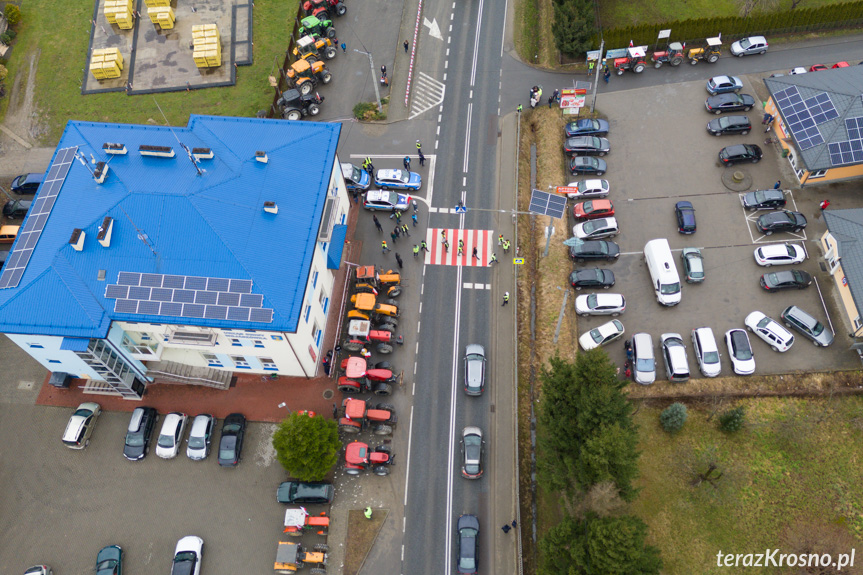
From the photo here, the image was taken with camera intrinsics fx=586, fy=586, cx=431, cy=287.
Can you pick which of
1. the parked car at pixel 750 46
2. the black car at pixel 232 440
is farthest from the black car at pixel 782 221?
the black car at pixel 232 440

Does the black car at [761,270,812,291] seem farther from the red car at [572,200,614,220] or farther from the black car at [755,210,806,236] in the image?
the red car at [572,200,614,220]

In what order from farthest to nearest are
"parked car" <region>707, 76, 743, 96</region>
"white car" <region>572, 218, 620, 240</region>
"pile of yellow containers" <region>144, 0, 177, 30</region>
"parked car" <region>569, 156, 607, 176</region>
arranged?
"pile of yellow containers" <region>144, 0, 177, 30</region>, "parked car" <region>707, 76, 743, 96</region>, "parked car" <region>569, 156, 607, 176</region>, "white car" <region>572, 218, 620, 240</region>

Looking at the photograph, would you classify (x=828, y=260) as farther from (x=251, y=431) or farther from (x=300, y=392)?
(x=251, y=431)

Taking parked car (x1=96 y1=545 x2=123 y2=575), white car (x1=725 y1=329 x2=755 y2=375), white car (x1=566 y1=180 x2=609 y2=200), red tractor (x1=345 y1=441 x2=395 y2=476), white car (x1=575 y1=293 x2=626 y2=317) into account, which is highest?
white car (x1=566 y1=180 x2=609 y2=200)

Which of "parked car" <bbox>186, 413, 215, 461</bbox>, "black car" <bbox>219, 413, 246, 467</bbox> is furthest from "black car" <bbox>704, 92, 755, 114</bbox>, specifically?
A: "parked car" <bbox>186, 413, 215, 461</bbox>

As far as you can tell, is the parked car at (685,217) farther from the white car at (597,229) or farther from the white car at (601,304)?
the white car at (601,304)

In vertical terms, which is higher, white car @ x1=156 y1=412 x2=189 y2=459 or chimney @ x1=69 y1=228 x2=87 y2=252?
chimney @ x1=69 y1=228 x2=87 y2=252
